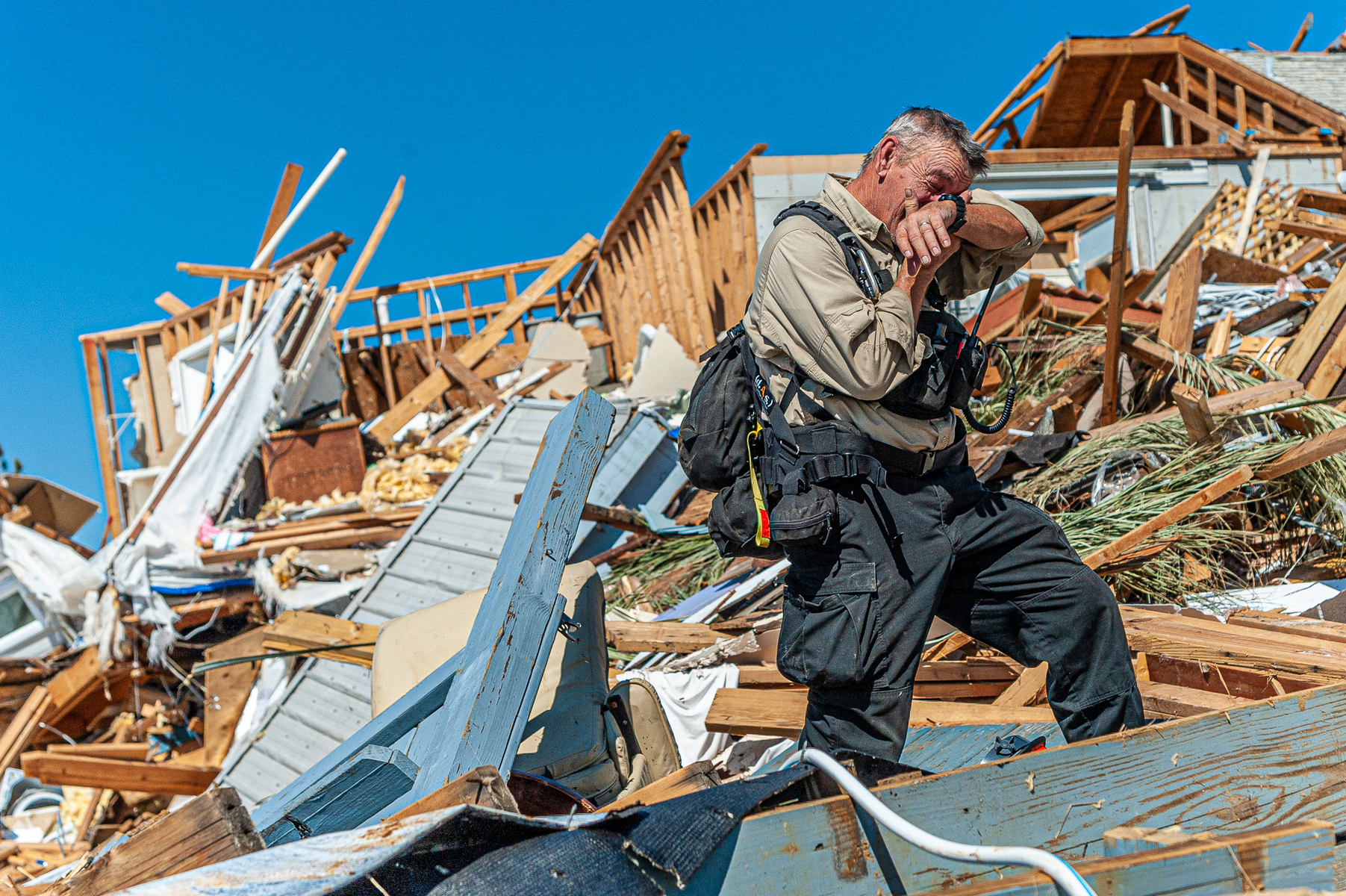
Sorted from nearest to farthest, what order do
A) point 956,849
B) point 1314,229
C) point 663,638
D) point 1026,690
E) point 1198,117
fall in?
point 956,849, point 1026,690, point 663,638, point 1314,229, point 1198,117

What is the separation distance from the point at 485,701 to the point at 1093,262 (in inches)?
462

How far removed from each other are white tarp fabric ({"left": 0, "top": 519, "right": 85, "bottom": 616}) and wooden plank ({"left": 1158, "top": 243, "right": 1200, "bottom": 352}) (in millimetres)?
9578

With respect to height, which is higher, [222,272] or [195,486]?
[222,272]

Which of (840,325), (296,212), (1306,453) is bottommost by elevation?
(1306,453)

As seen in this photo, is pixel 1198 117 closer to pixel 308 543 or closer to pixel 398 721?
pixel 308 543

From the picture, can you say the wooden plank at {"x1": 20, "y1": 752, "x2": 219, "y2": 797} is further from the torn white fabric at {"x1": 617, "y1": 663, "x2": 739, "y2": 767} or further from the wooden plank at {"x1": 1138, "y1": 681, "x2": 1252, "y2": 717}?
the wooden plank at {"x1": 1138, "y1": 681, "x2": 1252, "y2": 717}

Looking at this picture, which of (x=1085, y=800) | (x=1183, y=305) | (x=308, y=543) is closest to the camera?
(x=1085, y=800)

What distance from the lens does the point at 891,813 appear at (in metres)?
1.32

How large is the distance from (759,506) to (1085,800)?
100 cm

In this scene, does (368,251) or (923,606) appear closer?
(923,606)

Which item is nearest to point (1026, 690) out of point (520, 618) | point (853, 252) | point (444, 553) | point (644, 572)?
point (853, 252)

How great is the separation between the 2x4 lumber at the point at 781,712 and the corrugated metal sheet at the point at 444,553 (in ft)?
10.7

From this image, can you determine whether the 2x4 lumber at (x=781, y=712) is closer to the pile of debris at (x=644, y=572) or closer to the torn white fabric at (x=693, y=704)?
the pile of debris at (x=644, y=572)

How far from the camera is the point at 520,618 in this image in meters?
2.17
